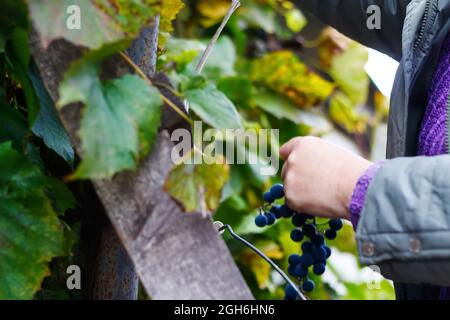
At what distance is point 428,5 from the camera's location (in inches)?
34.3

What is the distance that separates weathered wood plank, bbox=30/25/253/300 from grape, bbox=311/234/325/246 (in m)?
0.26

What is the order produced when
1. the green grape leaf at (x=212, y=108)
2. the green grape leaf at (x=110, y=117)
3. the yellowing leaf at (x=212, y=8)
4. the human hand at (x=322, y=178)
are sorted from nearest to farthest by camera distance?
the green grape leaf at (x=110, y=117) → the green grape leaf at (x=212, y=108) → the human hand at (x=322, y=178) → the yellowing leaf at (x=212, y=8)

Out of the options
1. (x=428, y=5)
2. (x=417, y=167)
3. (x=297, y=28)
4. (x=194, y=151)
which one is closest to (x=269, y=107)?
(x=297, y=28)

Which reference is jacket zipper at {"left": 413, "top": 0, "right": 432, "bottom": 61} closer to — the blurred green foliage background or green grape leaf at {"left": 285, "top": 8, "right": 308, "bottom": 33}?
the blurred green foliage background

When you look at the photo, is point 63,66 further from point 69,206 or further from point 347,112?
point 347,112

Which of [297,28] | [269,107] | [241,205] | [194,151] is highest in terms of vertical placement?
[194,151]

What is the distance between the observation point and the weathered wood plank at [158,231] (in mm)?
552

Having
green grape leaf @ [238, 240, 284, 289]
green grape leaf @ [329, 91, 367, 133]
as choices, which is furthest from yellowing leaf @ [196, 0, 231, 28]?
green grape leaf @ [238, 240, 284, 289]

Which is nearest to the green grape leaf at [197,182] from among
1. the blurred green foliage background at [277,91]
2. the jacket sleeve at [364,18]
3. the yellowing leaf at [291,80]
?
the jacket sleeve at [364,18]

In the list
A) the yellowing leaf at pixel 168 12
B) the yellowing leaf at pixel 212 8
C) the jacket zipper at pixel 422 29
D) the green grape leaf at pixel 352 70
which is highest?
the yellowing leaf at pixel 168 12

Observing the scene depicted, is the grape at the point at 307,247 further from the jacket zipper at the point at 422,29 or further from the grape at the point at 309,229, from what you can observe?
the jacket zipper at the point at 422,29

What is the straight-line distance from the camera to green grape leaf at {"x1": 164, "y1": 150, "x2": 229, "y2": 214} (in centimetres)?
55

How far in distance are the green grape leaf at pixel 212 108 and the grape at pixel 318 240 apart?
24 centimetres
